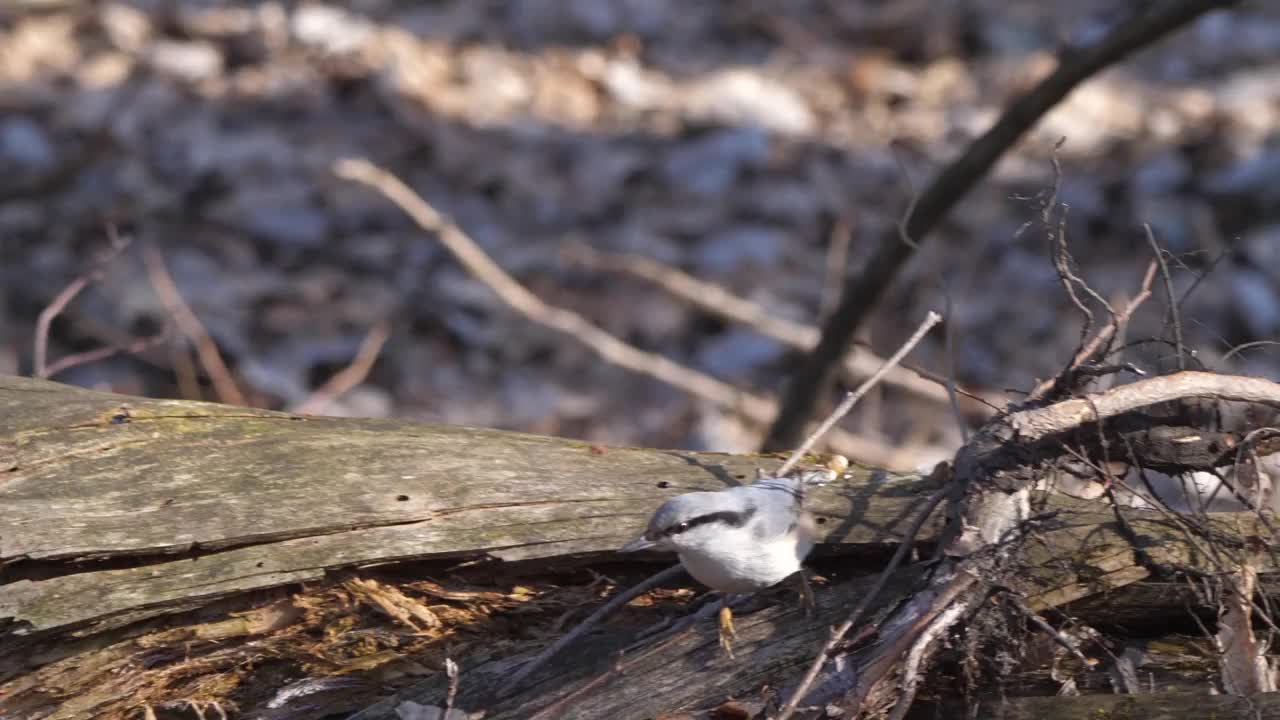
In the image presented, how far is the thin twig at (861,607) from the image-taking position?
166cm

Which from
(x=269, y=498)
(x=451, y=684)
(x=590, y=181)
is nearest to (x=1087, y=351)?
(x=451, y=684)

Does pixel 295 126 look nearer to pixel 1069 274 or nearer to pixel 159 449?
pixel 159 449

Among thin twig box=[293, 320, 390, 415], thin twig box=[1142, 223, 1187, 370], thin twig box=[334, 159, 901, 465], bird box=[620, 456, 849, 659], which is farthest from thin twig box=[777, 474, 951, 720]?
thin twig box=[293, 320, 390, 415]

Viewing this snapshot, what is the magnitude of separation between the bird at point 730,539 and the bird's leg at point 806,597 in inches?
2.0

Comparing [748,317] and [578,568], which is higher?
[748,317]

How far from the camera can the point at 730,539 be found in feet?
5.78

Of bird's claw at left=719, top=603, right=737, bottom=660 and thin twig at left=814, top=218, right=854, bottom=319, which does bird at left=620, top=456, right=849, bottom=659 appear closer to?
bird's claw at left=719, top=603, right=737, bottom=660

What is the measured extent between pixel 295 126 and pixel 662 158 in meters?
1.68

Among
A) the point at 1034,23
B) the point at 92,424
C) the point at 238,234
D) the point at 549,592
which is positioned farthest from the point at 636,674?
the point at 1034,23

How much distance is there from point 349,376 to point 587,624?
8.31 ft

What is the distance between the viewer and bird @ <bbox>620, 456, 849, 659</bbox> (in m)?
1.77

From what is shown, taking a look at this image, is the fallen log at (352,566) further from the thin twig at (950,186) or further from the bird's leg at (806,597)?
the thin twig at (950,186)

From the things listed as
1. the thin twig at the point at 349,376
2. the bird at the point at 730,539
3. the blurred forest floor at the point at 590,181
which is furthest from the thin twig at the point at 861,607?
the thin twig at the point at 349,376

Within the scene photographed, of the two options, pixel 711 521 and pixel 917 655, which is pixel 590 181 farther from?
pixel 917 655
